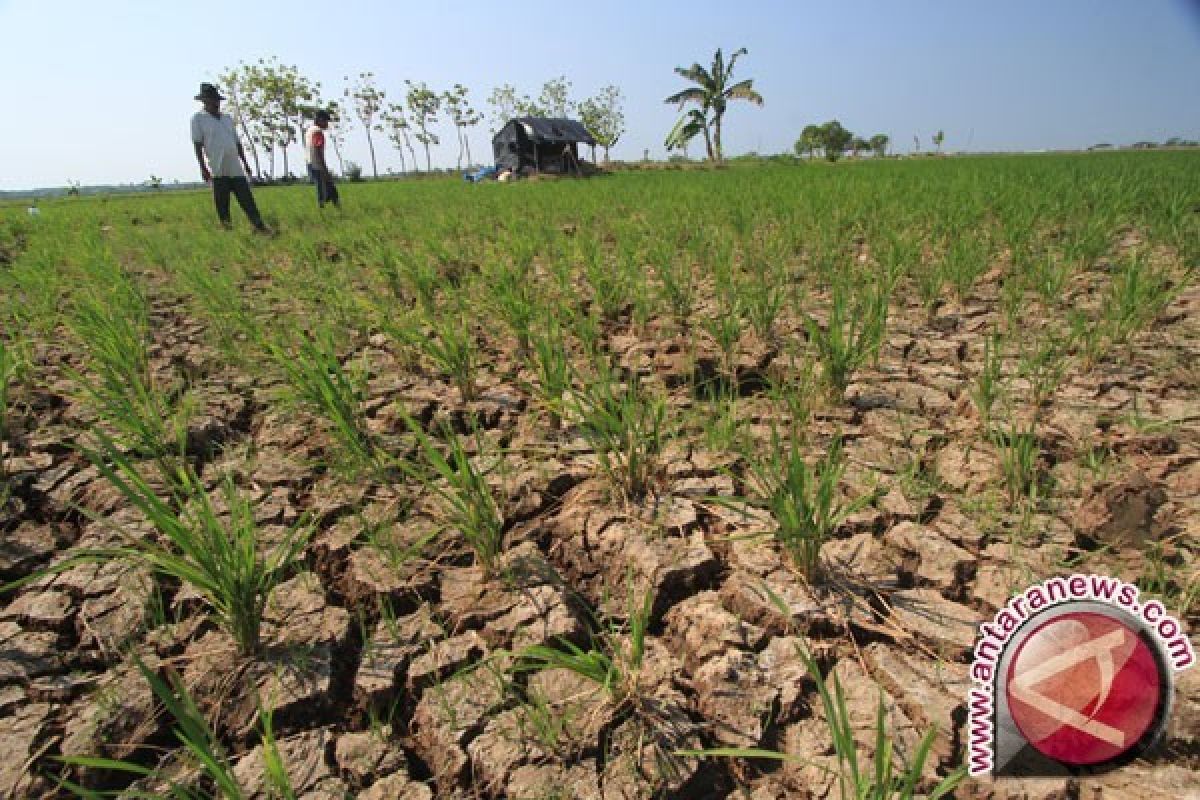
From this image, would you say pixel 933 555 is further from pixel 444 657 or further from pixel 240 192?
pixel 240 192

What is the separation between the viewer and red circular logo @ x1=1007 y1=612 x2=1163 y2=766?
0.61m

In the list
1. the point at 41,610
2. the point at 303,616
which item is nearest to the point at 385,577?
the point at 303,616

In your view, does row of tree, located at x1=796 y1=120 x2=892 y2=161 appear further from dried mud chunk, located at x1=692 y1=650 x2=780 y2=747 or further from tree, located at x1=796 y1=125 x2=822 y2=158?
dried mud chunk, located at x1=692 y1=650 x2=780 y2=747

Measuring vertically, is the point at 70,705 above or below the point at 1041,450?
below

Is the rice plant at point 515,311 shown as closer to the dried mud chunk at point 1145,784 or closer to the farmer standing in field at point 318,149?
the dried mud chunk at point 1145,784

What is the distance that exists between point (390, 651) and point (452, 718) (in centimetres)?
19

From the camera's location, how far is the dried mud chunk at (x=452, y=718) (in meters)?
0.79

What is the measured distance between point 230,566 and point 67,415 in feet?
4.70

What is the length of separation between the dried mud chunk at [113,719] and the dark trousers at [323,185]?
23.0 feet

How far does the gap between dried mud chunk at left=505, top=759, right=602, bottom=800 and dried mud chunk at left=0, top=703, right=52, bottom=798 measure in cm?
66

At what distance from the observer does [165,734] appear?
84cm

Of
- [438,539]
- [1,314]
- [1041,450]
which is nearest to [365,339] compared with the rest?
[438,539]

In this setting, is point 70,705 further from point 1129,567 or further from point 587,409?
point 1129,567

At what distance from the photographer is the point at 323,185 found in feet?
22.8
